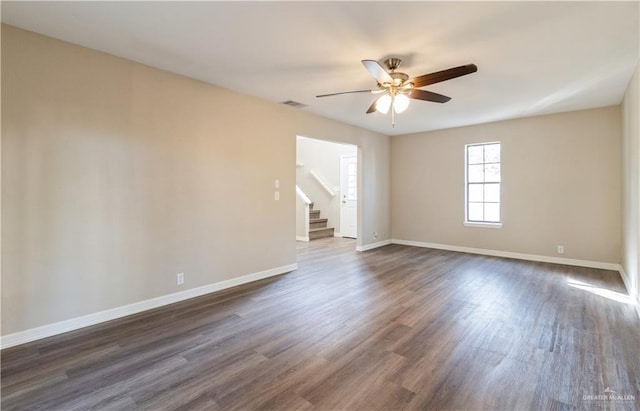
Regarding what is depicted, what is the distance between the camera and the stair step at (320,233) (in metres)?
7.95

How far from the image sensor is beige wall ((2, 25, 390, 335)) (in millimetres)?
2506

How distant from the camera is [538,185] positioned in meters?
5.32

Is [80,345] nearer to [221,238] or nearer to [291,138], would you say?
[221,238]

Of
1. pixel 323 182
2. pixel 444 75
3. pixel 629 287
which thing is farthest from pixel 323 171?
pixel 629 287

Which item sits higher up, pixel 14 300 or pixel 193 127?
pixel 193 127

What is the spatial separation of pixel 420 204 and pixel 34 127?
643 centimetres

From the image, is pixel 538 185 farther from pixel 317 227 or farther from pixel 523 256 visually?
pixel 317 227

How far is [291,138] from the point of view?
15.6 feet

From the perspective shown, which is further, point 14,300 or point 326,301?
point 326,301

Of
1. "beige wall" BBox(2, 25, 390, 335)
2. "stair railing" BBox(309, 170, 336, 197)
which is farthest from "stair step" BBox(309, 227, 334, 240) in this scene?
"beige wall" BBox(2, 25, 390, 335)

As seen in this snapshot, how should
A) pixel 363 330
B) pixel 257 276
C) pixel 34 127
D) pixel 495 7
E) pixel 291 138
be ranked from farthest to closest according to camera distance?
1. pixel 291 138
2. pixel 257 276
3. pixel 363 330
4. pixel 34 127
5. pixel 495 7

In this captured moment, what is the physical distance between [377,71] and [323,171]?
625 centimetres

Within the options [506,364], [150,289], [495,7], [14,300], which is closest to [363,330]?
[506,364]

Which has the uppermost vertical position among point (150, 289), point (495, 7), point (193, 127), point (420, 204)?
point (495, 7)
